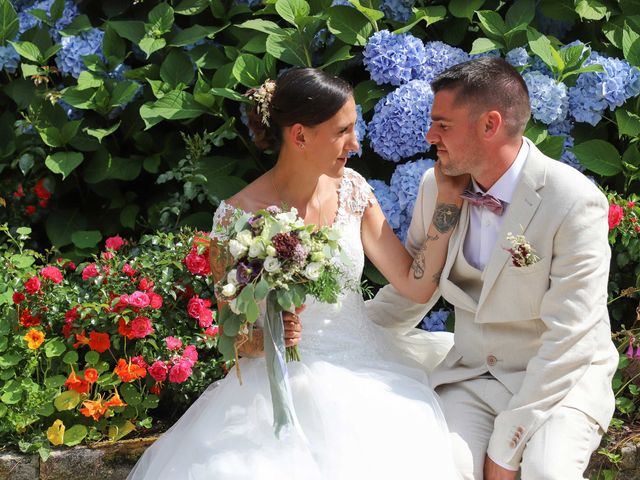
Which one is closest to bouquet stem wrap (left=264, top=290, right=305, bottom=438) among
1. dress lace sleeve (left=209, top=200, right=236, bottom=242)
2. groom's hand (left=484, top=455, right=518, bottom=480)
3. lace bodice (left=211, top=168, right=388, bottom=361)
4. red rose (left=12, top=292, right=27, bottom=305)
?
lace bodice (left=211, top=168, right=388, bottom=361)

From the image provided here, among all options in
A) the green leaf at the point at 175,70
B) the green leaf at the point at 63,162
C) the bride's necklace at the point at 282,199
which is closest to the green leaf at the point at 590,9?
the bride's necklace at the point at 282,199

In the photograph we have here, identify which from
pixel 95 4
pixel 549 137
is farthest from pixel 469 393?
pixel 95 4

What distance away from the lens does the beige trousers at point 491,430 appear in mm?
3443

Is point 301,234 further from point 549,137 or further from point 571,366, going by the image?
point 549,137

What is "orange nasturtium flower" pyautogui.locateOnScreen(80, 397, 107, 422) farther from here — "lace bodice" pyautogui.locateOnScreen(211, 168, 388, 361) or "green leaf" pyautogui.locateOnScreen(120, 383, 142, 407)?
"lace bodice" pyautogui.locateOnScreen(211, 168, 388, 361)

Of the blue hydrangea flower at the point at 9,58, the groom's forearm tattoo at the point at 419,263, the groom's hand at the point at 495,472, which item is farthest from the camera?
the blue hydrangea flower at the point at 9,58

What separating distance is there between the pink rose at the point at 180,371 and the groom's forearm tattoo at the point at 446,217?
124cm

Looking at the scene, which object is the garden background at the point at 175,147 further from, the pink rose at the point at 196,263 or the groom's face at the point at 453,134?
the groom's face at the point at 453,134

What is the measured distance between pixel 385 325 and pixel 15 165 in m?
2.40

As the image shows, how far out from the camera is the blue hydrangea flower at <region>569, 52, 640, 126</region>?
4.98 meters

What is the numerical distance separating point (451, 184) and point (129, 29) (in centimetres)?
239

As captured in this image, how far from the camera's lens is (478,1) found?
518 cm

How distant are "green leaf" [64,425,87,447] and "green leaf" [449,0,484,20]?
9.02 ft

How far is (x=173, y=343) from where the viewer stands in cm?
433
